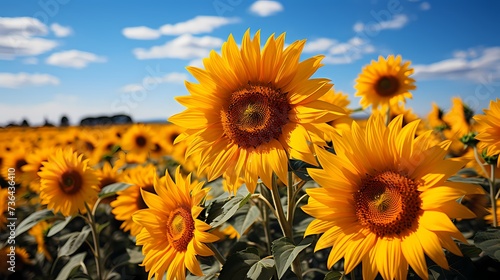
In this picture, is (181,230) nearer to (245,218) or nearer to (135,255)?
(245,218)

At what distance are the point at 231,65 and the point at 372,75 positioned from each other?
339 centimetres

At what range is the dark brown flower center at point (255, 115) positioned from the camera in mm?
2059

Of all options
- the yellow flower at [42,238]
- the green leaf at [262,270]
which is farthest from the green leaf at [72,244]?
the green leaf at [262,270]

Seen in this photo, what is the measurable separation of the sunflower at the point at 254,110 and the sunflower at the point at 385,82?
323 centimetres

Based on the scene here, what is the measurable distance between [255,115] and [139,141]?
557 cm

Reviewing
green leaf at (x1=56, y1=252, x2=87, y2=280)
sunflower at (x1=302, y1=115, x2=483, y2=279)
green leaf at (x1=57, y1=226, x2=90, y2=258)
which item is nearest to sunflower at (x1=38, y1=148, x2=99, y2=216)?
green leaf at (x1=57, y1=226, x2=90, y2=258)

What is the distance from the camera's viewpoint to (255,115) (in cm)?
209

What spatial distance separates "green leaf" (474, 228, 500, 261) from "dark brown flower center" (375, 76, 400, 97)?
3142 millimetres

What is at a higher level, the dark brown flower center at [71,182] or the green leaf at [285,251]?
the dark brown flower center at [71,182]

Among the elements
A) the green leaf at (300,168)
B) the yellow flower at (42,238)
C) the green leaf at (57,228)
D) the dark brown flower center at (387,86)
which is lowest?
the yellow flower at (42,238)

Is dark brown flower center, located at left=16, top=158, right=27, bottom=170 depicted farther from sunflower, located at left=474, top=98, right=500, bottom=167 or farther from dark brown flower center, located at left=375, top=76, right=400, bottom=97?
sunflower, located at left=474, top=98, right=500, bottom=167

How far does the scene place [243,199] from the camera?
6.67ft

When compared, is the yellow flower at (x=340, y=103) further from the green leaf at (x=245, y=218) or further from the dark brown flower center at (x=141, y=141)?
the dark brown flower center at (x=141, y=141)

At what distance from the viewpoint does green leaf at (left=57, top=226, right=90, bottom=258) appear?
3.49 m
